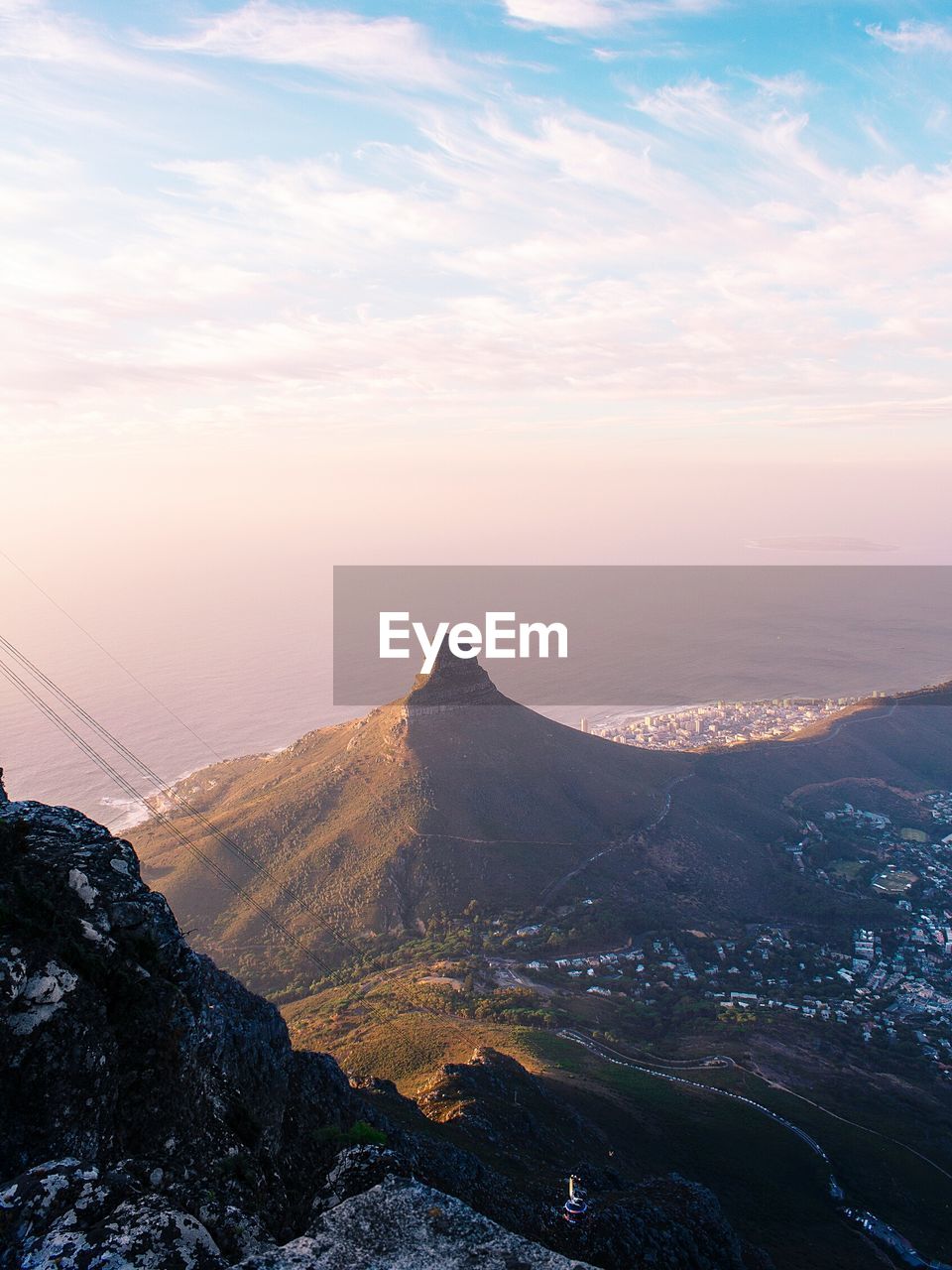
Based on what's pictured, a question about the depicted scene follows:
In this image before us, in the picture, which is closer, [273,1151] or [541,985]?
[273,1151]

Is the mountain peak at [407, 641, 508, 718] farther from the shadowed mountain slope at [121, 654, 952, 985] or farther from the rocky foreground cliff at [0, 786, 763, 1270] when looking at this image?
the rocky foreground cliff at [0, 786, 763, 1270]

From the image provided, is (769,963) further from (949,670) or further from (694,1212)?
(949,670)

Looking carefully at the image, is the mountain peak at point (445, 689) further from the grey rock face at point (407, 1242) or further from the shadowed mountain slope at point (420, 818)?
the grey rock face at point (407, 1242)

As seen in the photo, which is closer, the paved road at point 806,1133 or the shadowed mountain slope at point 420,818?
the paved road at point 806,1133

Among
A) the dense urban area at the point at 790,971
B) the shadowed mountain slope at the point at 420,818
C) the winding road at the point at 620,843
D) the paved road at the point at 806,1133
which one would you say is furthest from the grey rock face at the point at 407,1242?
the winding road at the point at 620,843

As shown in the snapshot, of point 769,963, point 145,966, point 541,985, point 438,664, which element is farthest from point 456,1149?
point 438,664

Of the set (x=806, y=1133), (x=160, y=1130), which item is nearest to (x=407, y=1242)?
(x=160, y=1130)

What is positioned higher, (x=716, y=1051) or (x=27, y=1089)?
(x=27, y=1089)

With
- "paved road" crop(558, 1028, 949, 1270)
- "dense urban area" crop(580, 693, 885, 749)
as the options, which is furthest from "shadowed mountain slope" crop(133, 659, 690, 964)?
"dense urban area" crop(580, 693, 885, 749)
